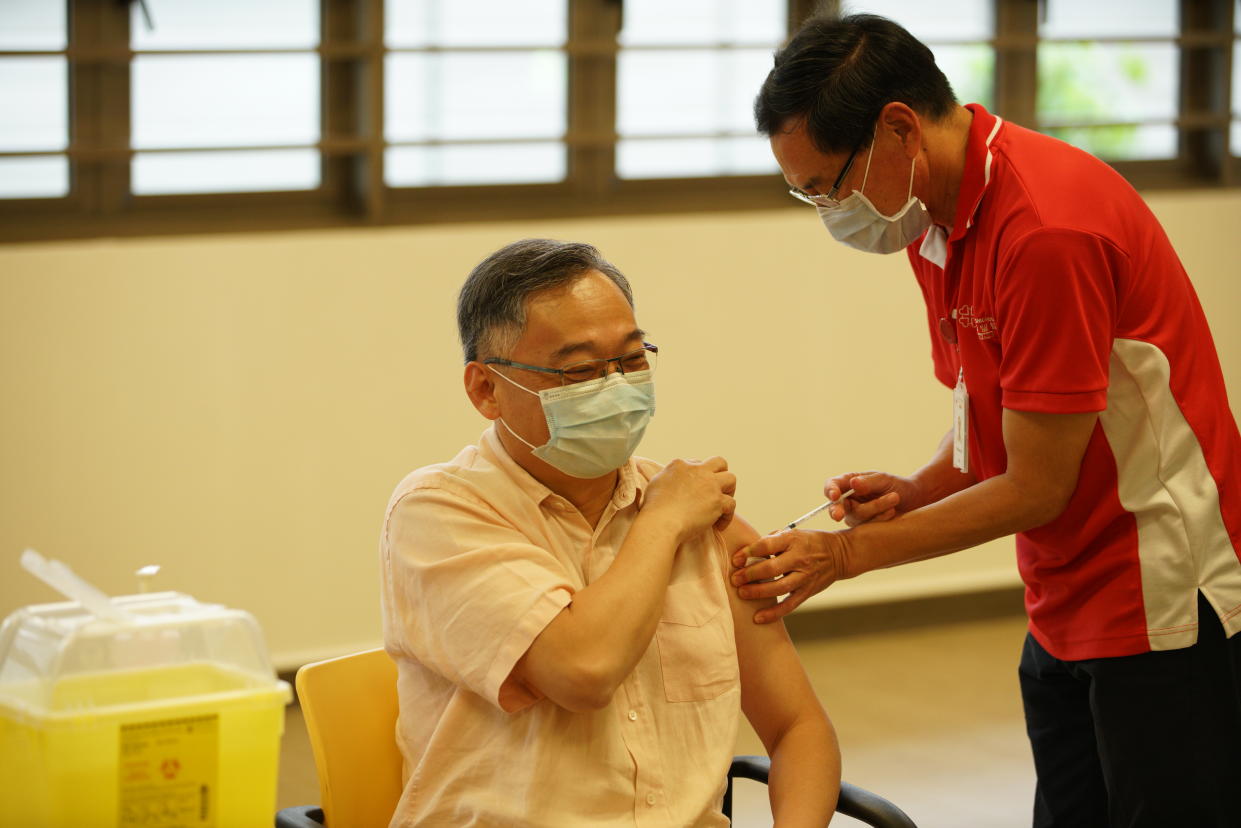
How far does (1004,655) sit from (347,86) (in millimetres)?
2760

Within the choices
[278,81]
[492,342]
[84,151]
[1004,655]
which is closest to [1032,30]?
[1004,655]

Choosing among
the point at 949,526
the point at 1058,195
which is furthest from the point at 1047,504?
the point at 1058,195

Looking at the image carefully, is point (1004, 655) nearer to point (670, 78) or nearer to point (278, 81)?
point (670, 78)

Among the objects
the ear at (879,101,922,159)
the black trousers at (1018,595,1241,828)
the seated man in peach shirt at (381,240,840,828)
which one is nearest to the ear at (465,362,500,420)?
the seated man in peach shirt at (381,240,840,828)

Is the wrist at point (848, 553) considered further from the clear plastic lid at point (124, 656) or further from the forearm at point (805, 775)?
the clear plastic lid at point (124, 656)

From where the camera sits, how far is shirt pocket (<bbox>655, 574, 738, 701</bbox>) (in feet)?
6.02

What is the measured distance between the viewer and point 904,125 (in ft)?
6.39

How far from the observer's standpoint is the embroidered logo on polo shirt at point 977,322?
6.41 ft

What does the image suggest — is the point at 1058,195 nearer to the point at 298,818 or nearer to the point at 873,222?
the point at 873,222

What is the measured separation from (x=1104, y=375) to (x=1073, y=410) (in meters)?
0.06

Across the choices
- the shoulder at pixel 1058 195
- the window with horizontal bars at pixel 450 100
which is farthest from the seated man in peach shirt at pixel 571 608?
the window with horizontal bars at pixel 450 100

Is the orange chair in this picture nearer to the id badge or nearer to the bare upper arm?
the bare upper arm

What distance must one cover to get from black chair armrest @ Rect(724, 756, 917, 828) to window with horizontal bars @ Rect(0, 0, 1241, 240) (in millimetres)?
2630

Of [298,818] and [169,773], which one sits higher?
[169,773]
